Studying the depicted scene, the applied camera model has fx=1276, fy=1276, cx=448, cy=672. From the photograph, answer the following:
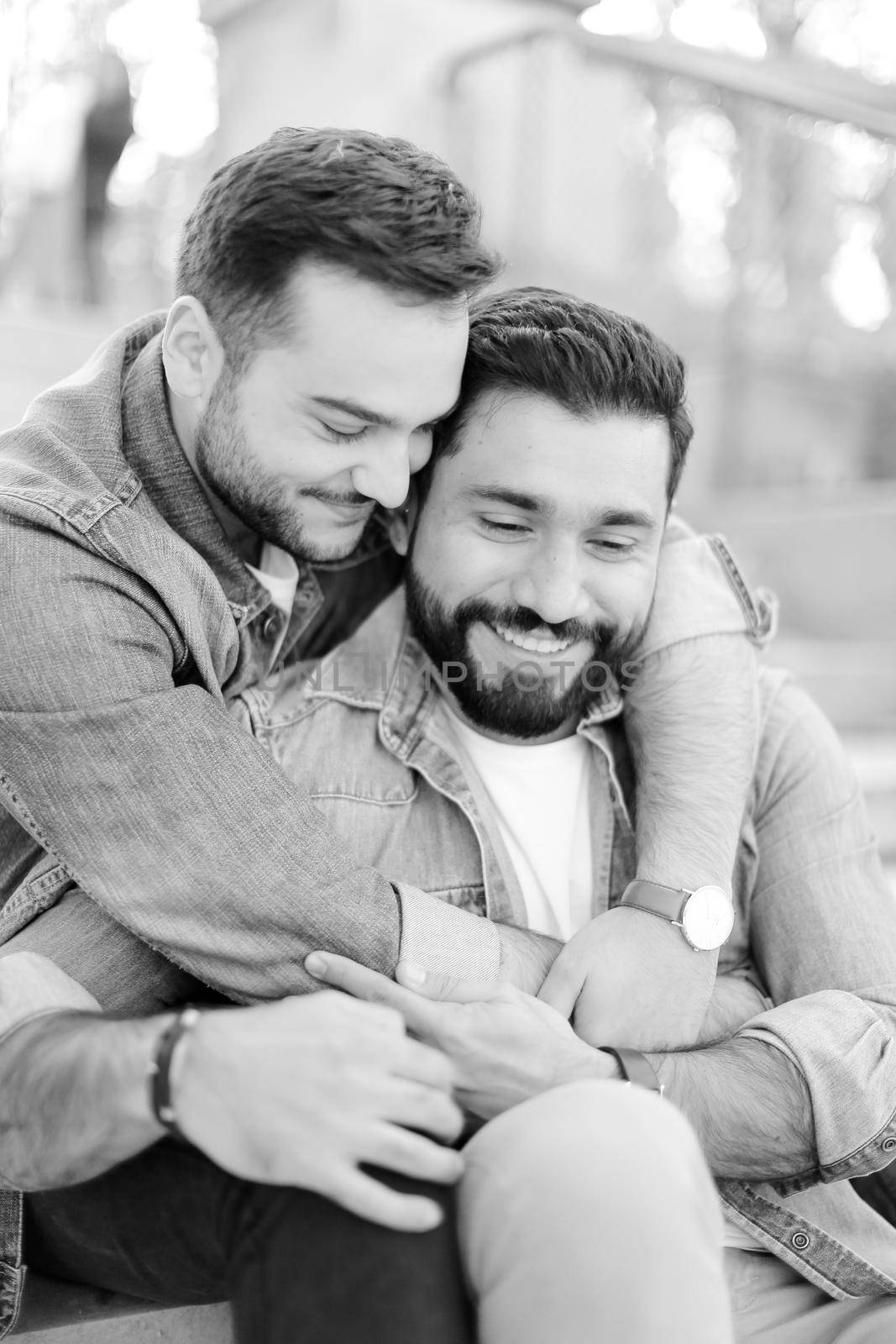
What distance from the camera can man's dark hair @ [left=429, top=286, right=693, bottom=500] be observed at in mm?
2072

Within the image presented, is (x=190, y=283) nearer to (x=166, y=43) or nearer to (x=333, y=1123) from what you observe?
(x=333, y=1123)

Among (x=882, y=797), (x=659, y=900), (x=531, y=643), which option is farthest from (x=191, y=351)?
(x=882, y=797)

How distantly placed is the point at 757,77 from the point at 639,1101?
14.4 feet

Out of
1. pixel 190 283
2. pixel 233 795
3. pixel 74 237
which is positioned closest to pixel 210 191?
pixel 190 283

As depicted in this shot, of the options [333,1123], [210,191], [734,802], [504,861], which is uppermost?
[210,191]

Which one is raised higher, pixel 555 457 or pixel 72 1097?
pixel 555 457

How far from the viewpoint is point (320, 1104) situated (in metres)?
1.29

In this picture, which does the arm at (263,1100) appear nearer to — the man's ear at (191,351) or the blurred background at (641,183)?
the man's ear at (191,351)

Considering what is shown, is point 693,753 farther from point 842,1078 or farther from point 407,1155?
point 407,1155

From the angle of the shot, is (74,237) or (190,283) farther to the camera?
(74,237)

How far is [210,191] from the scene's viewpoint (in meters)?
2.00

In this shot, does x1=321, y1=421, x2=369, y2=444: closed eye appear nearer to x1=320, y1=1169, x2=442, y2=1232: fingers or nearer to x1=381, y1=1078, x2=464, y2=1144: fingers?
x1=381, y1=1078, x2=464, y2=1144: fingers

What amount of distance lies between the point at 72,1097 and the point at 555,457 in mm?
1198

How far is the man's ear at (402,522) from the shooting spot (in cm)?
225
